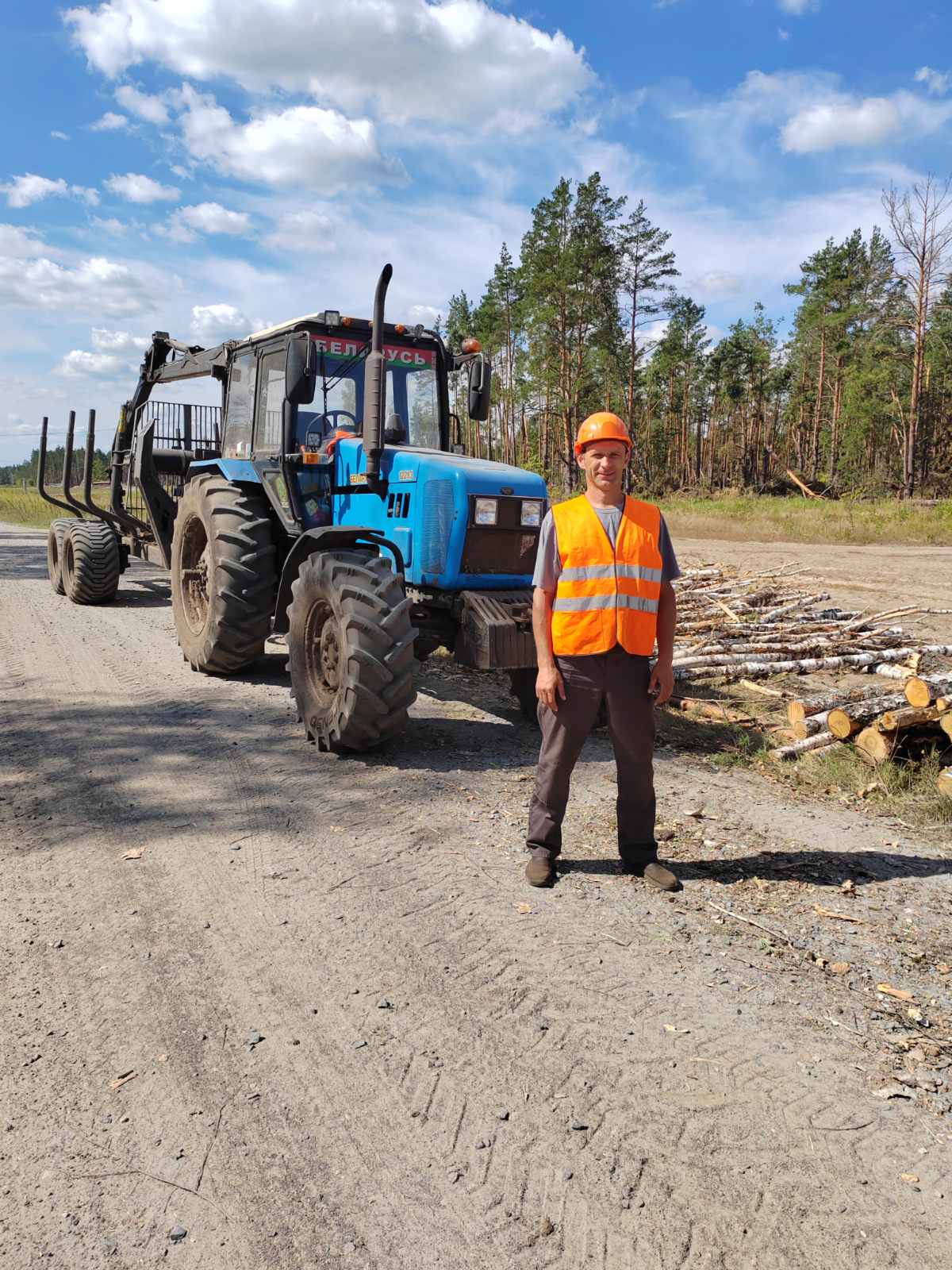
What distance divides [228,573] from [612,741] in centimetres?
411

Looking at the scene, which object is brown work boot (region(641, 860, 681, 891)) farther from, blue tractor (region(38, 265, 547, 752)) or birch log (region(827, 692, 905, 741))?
birch log (region(827, 692, 905, 741))

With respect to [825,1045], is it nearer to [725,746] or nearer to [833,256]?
[725,746]

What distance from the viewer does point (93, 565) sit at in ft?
39.4

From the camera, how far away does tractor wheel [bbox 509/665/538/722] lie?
6.77m

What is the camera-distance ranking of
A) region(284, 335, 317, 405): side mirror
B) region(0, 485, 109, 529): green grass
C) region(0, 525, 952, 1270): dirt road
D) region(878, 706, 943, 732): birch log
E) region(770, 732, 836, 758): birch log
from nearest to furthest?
region(0, 525, 952, 1270): dirt road → region(878, 706, 943, 732): birch log → region(770, 732, 836, 758): birch log → region(284, 335, 317, 405): side mirror → region(0, 485, 109, 529): green grass

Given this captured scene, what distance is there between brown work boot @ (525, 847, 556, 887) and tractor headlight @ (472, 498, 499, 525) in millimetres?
2697

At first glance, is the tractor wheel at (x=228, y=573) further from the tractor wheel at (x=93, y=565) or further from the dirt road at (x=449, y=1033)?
the tractor wheel at (x=93, y=565)

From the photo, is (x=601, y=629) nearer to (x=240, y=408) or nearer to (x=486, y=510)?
(x=486, y=510)

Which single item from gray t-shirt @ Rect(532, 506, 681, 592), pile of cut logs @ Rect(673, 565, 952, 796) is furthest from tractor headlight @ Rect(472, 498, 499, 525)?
pile of cut logs @ Rect(673, 565, 952, 796)

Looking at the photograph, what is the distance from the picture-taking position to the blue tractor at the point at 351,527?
224 inches

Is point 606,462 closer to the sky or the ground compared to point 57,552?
closer to the sky

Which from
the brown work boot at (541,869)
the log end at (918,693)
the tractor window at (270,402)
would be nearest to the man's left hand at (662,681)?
the brown work boot at (541,869)

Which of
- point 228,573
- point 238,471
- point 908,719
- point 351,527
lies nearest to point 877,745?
point 908,719

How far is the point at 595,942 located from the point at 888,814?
2619mm
